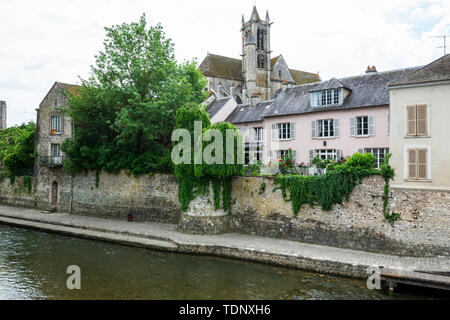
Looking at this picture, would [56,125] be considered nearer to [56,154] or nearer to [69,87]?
[56,154]

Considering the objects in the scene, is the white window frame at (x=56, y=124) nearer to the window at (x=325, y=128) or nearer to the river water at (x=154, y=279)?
the river water at (x=154, y=279)

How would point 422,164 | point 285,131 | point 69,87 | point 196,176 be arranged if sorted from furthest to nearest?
point 69,87 < point 285,131 < point 196,176 < point 422,164

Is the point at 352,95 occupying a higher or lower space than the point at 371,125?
higher

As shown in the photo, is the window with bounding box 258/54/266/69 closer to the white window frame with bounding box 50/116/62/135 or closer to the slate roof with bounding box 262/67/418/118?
the slate roof with bounding box 262/67/418/118

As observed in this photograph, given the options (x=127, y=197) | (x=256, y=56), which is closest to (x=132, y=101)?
(x=127, y=197)

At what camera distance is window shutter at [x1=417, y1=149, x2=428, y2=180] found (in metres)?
14.4

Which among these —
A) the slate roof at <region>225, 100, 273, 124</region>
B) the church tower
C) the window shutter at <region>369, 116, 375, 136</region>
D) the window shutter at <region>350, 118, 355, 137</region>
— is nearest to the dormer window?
the window shutter at <region>350, 118, 355, 137</region>

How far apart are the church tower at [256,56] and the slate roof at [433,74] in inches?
1483

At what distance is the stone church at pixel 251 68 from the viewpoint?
51.5 m

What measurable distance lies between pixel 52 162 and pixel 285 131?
17117mm

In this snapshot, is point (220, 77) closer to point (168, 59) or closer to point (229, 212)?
point (168, 59)

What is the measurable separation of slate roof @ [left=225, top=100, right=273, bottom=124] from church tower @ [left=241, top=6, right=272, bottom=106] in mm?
22578

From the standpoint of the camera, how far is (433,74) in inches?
577
